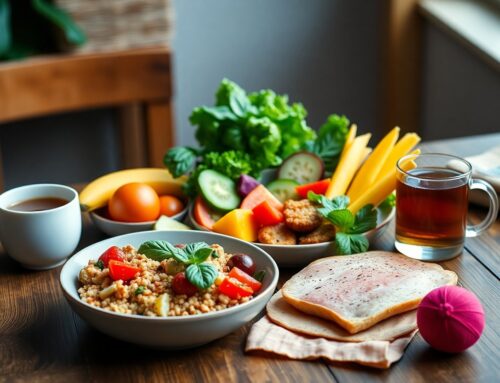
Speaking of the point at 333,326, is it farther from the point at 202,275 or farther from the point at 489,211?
the point at 489,211

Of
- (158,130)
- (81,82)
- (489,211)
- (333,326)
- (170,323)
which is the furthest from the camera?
(158,130)

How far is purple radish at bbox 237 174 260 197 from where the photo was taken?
1662mm

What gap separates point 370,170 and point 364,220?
16 cm

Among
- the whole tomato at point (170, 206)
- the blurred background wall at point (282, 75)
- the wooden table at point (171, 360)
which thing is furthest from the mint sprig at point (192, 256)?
the blurred background wall at point (282, 75)

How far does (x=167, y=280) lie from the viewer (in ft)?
4.19

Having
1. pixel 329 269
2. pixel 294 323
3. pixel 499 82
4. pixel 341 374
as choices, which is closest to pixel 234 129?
pixel 329 269

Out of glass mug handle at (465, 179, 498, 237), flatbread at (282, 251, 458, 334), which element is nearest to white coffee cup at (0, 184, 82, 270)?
flatbread at (282, 251, 458, 334)

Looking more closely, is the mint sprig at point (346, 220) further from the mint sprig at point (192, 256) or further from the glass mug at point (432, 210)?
the mint sprig at point (192, 256)

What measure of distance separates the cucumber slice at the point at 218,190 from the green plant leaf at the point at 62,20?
4.18 feet

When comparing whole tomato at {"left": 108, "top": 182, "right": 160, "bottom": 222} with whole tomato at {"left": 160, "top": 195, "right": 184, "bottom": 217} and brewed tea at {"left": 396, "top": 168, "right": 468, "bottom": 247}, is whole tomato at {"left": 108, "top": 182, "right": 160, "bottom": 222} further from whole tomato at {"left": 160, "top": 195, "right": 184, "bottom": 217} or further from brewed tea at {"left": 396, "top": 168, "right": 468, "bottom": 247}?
brewed tea at {"left": 396, "top": 168, "right": 468, "bottom": 247}

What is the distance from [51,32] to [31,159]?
0.57 metres

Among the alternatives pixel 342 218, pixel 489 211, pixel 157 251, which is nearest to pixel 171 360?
pixel 157 251

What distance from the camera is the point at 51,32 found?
290cm

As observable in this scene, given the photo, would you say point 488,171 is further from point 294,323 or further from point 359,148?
point 294,323
